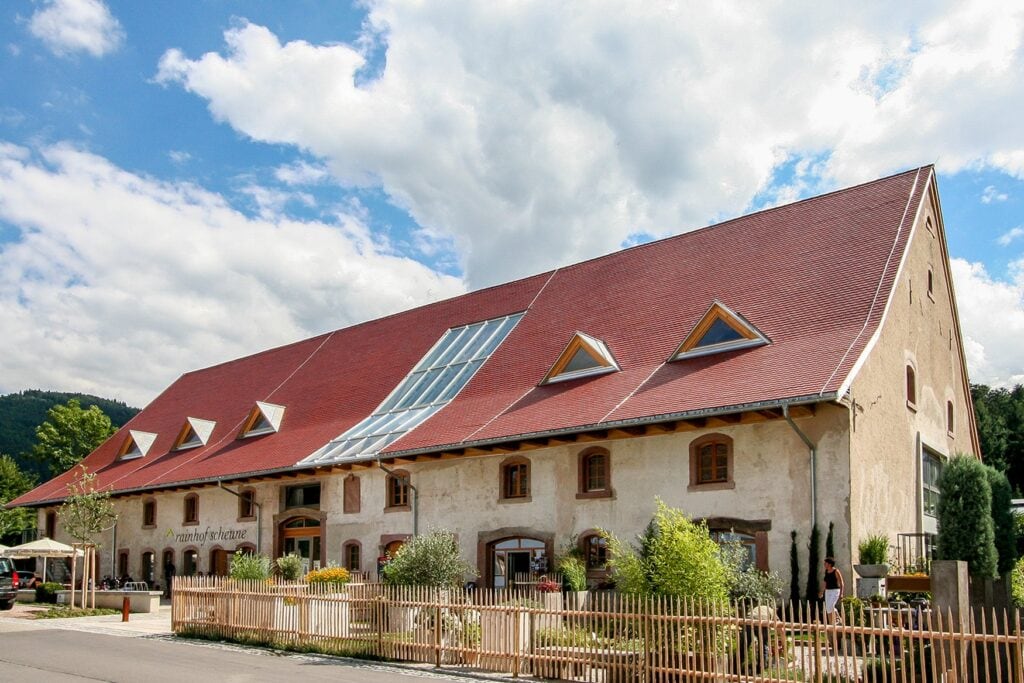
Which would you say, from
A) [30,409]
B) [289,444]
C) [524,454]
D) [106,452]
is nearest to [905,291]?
[524,454]

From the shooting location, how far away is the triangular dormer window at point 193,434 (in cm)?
3684

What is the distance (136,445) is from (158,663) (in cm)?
2588

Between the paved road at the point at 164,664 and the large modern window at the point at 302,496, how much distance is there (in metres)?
9.56

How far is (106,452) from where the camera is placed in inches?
1667

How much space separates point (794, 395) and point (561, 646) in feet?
21.7

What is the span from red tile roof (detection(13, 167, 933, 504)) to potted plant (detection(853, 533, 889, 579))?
10.5 ft

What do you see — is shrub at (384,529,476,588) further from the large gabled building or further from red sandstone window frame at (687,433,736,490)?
red sandstone window frame at (687,433,736,490)

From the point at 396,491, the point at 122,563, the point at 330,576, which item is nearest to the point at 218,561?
the point at 122,563

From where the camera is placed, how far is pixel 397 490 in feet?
90.1

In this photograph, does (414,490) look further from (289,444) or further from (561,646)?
(561,646)

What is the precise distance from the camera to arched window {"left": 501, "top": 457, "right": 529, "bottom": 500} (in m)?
24.2

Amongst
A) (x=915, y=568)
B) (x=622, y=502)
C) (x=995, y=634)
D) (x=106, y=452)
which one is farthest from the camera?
(x=106, y=452)

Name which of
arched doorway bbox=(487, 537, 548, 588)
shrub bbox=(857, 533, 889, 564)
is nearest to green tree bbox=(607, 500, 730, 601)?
shrub bbox=(857, 533, 889, 564)

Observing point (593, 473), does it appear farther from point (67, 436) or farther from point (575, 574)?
point (67, 436)
